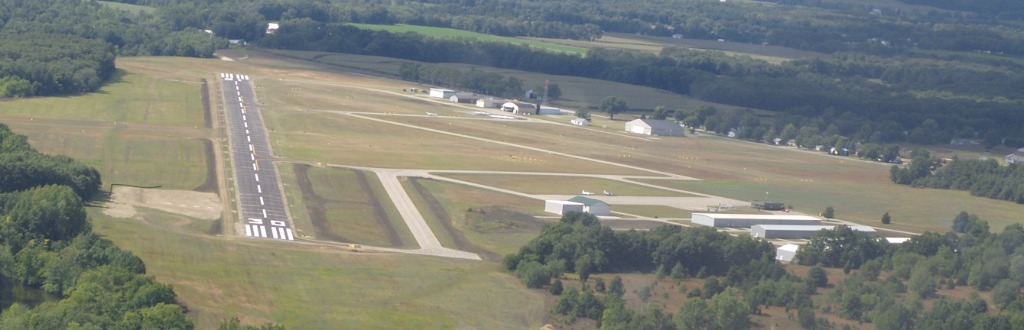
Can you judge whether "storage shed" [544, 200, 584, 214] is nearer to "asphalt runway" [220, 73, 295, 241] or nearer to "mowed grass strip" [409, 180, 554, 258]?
"mowed grass strip" [409, 180, 554, 258]

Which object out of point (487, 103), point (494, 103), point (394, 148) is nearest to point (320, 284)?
point (394, 148)

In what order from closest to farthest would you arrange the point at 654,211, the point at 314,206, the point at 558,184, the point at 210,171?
the point at 314,206 → the point at 654,211 → the point at 210,171 → the point at 558,184

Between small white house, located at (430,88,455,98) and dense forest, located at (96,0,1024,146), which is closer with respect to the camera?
small white house, located at (430,88,455,98)

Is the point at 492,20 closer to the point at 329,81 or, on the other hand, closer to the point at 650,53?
the point at 650,53

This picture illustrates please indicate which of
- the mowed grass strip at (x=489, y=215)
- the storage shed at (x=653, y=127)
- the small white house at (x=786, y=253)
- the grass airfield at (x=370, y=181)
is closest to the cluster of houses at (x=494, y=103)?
the grass airfield at (x=370, y=181)

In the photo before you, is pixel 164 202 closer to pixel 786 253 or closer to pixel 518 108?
pixel 786 253

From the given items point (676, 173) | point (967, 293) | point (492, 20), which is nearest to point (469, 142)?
point (676, 173)

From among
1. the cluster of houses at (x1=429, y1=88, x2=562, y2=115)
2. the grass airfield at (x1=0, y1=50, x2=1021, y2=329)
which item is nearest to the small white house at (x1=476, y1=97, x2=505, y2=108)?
the cluster of houses at (x1=429, y1=88, x2=562, y2=115)
